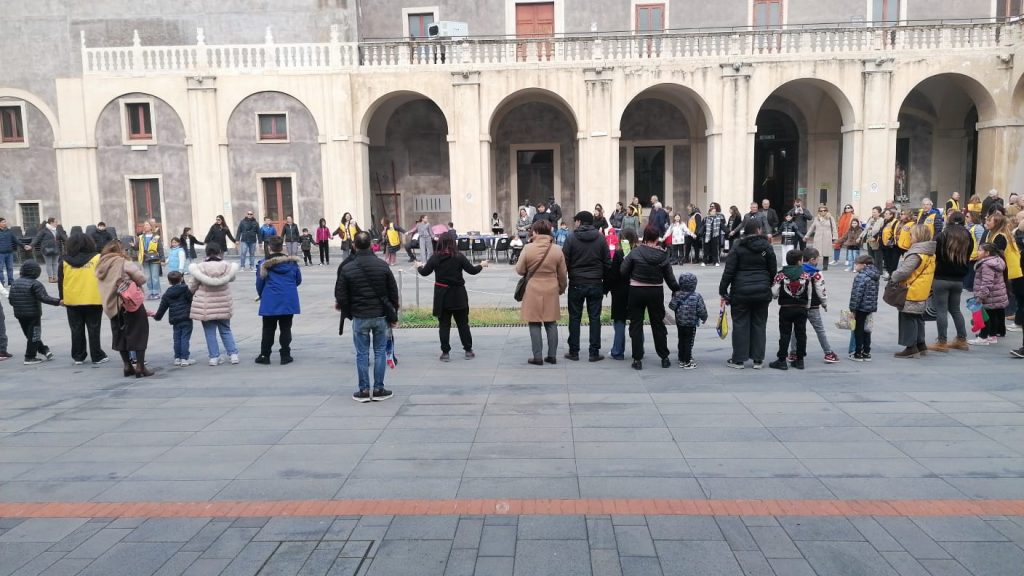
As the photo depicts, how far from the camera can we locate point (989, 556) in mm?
3908

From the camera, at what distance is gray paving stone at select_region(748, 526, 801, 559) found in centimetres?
400

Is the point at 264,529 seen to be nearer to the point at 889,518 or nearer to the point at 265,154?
the point at 889,518

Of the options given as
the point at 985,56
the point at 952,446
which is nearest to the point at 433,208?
the point at 985,56

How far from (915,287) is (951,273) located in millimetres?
713

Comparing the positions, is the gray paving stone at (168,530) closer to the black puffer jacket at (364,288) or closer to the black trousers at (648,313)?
the black puffer jacket at (364,288)

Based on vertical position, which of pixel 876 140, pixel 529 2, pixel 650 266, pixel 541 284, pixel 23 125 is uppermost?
pixel 529 2

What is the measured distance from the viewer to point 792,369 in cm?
829

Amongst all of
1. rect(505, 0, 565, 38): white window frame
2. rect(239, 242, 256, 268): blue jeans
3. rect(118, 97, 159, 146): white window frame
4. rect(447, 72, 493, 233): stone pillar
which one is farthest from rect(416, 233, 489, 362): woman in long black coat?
rect(505, 0, 565, 38): white window frame

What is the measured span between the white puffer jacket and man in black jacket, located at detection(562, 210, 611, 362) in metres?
4.18

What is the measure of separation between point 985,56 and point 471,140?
16.6 metres

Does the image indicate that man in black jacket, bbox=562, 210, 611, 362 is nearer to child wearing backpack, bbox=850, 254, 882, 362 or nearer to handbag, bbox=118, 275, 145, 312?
child wearing backpack, bbox=850, 254, 882, 362

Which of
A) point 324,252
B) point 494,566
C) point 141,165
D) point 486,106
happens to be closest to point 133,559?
point 494,566

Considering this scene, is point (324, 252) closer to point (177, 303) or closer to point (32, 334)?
point (32, 334)

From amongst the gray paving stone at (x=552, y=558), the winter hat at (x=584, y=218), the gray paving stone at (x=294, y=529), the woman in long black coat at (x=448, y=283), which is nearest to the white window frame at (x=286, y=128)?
the woman in long black coat at (x=448, y=283)
